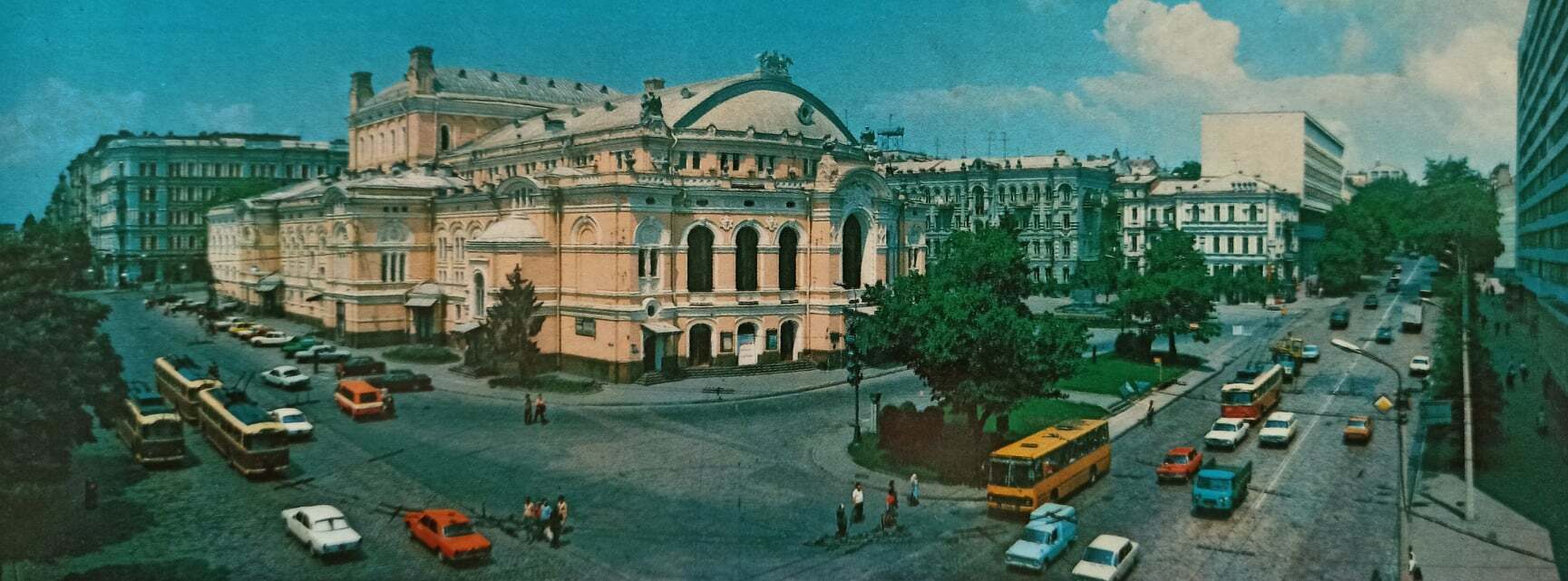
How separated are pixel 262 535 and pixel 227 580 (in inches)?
136

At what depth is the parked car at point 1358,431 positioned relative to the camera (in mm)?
40000

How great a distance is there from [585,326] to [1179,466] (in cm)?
3050

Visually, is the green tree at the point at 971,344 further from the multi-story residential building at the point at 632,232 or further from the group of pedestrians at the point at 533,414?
the multi-story residential building at the point at 632,232

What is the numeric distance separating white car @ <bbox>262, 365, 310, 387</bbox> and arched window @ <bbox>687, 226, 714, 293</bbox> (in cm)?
1861

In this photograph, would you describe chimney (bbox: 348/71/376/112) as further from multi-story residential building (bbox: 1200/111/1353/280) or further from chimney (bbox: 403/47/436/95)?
multi-story residential building (bbox: 1200/111/1353/280)

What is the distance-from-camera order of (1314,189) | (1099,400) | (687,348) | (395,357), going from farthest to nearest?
(1314,189) < (395,357) < (687,348) < (1099,400)

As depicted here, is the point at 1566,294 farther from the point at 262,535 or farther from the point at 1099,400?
the point at 262,535

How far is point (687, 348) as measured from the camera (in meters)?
55.5

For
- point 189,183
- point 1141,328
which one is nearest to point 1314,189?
point 1141,328

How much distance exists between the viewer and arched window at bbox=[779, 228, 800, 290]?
5853 centimetres

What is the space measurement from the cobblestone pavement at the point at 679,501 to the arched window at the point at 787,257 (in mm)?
12342

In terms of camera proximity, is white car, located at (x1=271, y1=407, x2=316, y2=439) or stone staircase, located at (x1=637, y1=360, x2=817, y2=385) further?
stone staircase, located at (x1=637, y1=360, x2=817, y2=385)

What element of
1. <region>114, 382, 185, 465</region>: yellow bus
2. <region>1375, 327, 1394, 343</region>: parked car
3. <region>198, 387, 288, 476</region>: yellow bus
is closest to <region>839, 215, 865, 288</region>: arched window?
<region>198, 387, 288, 476</region>: yellow bus

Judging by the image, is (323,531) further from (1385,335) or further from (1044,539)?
(1385,335)
